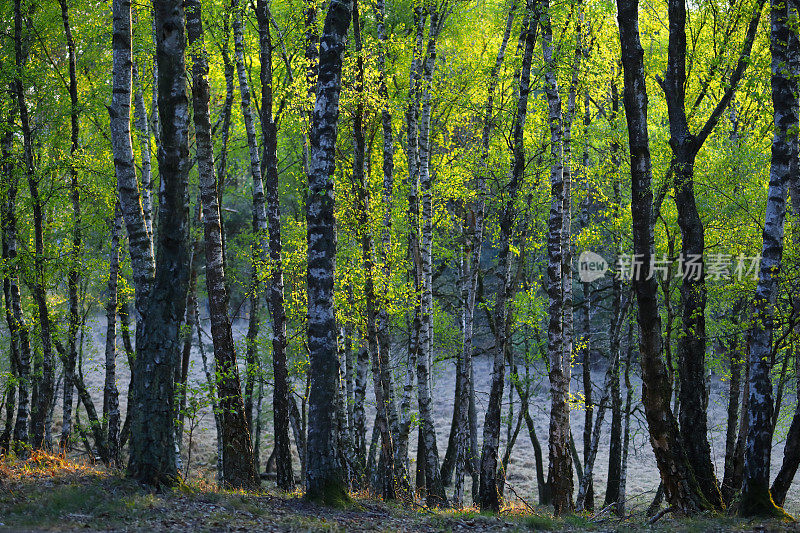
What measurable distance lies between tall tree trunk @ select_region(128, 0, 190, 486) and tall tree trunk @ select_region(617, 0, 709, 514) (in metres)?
7.15

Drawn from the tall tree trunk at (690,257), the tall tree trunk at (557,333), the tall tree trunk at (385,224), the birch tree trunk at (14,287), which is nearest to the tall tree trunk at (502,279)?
the tall tree trunk at (557,333)

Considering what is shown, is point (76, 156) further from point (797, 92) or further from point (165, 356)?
point (797, 92)

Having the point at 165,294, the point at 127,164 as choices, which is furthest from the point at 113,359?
the point at 165,294

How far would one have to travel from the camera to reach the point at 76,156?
14.6m

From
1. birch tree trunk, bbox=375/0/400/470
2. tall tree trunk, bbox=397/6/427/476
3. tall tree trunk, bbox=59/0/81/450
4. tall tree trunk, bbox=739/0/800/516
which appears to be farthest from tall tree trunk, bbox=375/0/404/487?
tall tree trunk, bbox=739/0/800/516

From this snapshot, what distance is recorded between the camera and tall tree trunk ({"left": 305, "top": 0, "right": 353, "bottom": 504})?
9.23 meters

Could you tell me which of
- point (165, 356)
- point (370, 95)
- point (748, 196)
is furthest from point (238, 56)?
point (748, 196)

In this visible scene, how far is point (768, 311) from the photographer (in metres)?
9.69

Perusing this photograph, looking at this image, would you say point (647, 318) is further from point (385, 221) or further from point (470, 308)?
point (385, 221)

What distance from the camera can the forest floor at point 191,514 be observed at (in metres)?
7.44

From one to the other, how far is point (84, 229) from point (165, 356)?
1147cm

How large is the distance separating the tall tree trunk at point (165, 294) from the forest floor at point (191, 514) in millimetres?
541

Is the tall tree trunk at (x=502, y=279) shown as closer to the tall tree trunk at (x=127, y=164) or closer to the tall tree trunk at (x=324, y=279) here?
the tall tree trunk at (x=324, y=279)

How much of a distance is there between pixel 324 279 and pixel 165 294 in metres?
2.28
